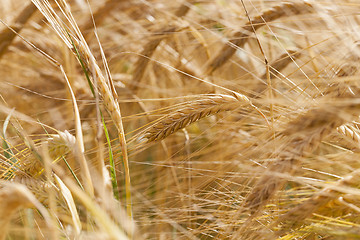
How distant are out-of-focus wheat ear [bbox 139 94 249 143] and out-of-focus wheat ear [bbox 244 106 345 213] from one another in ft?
0.62

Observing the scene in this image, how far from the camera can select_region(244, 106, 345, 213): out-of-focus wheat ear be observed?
544 millimetres

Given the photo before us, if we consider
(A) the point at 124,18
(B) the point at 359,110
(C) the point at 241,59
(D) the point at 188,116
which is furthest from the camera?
(A) the point at 124,18

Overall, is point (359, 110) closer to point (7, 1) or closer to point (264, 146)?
point (264, 146)

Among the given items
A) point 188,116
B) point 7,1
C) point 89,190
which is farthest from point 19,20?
point 7,1

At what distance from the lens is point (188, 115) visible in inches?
29.5

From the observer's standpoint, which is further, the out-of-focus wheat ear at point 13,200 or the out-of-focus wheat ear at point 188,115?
the out-of-focus wheat ear at point 188,115

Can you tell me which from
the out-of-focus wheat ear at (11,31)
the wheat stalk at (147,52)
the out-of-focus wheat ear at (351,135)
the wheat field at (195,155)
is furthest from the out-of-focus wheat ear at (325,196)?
the out-of-focus wheat ear at (11,31)

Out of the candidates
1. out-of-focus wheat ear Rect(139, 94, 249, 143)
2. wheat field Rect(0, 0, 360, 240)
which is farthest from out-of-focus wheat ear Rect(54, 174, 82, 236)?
out-of-focus wheat ear Rect(139, 94, 249, 143)

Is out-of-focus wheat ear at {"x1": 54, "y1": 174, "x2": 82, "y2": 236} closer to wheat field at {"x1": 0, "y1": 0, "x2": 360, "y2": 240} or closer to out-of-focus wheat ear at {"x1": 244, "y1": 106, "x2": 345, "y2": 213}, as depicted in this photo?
wheat field at {"x1": 0, "y1": 0, "x2": 360, "y2": 240}

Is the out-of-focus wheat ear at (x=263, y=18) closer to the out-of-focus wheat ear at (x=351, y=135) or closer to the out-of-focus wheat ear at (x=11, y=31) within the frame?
the out-of-focus wheat ear at (x=351, y=135)

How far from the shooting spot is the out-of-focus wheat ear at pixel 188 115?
740 millimetres

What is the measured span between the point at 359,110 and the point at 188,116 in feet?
1.07

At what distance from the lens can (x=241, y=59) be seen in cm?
149

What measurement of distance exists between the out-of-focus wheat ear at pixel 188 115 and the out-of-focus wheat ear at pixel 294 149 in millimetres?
189
